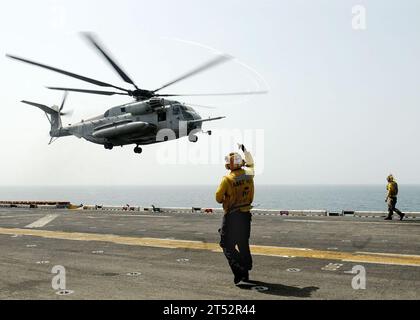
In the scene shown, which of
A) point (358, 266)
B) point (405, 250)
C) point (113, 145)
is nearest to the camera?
point (358, 266)

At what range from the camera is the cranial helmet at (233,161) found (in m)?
7.58

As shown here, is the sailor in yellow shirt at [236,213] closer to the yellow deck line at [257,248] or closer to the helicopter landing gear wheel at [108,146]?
the yellow deck line at [257,248]

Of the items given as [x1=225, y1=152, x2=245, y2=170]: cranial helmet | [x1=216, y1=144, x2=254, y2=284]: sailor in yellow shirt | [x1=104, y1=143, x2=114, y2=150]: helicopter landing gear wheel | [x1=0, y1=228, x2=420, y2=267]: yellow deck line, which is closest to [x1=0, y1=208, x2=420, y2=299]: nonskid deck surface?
[x1=0, y1=228, x2=420, y2=267]: yellow deck line

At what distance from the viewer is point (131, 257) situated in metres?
11.0

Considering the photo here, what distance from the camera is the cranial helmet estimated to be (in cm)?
758

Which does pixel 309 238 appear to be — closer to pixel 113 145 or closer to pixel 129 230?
pixel 129 230

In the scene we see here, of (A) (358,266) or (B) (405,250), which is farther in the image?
(B) (405,250)

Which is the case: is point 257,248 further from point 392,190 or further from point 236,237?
point 392,190

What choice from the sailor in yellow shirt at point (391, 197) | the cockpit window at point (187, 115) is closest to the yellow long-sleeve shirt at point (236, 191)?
the sailor in yellow shirt at point (391, 197)

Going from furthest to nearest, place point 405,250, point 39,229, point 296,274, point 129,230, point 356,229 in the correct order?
point 39,229
point 129,230
point 356,229
point 405,250
point 296,274

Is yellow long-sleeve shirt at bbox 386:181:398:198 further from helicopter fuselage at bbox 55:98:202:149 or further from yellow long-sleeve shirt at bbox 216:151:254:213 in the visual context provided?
yellow long-sleeve shirt at bbox 216:151:254:213

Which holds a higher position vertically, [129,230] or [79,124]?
[79,124]

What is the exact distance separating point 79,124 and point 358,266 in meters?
27.3
